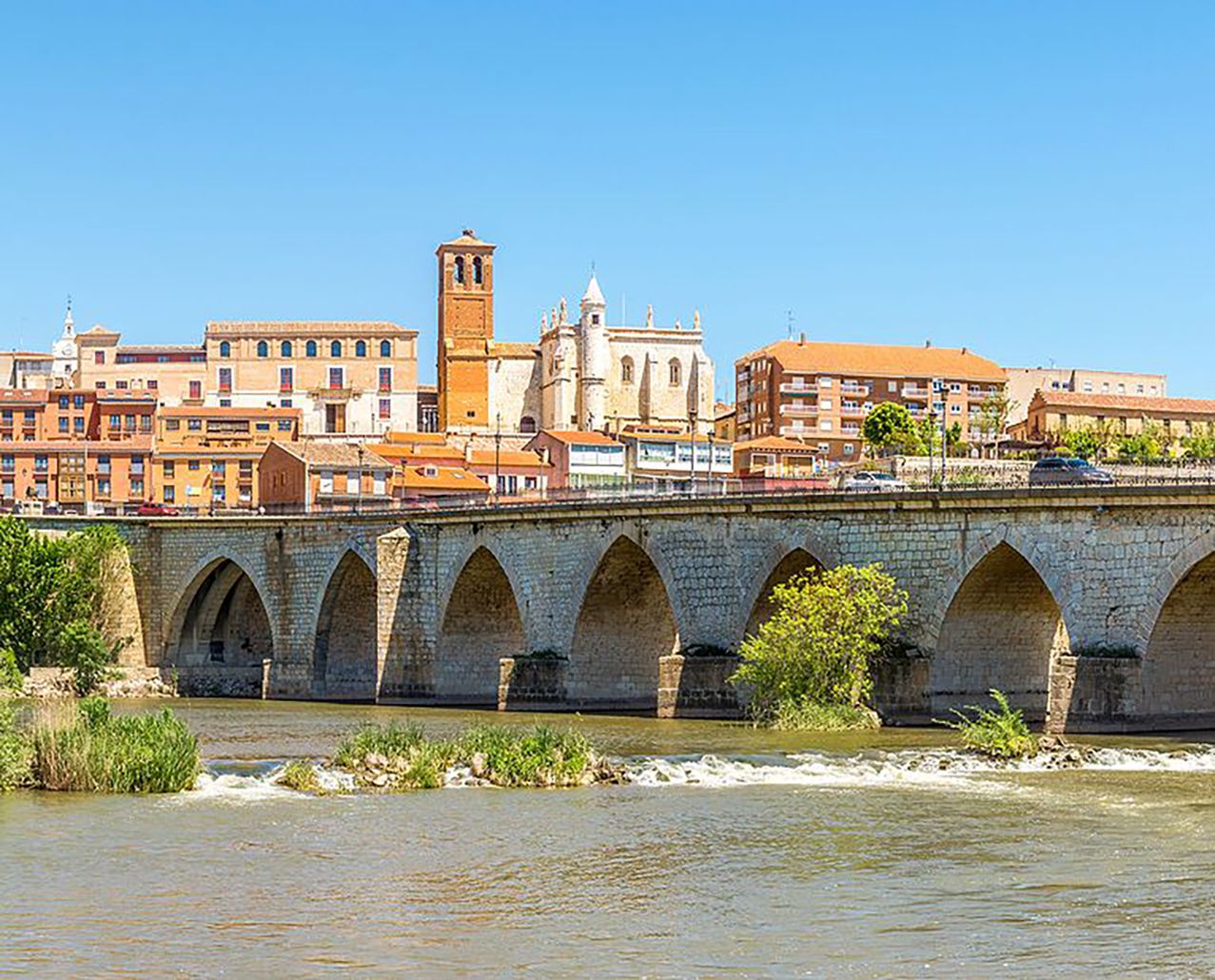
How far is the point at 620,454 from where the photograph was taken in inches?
5039

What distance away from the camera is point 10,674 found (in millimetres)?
71688

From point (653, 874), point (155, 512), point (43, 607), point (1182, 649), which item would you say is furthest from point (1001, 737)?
point (155, 512)

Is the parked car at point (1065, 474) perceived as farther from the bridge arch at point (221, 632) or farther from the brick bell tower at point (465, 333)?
the brick bell tower at point (465, 333)

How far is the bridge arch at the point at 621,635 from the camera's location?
65125 mm

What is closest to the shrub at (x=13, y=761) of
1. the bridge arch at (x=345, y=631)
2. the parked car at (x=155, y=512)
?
the bridge arch at (x=345, y=631)

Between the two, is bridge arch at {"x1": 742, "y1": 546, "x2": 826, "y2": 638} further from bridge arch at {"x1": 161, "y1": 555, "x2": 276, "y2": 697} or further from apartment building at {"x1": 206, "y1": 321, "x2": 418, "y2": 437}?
apartment building at {"x1": 206, "y1": 321, "x2": 418, "y2": 437}

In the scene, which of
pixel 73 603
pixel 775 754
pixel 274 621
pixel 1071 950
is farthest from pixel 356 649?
pixel 1071 950

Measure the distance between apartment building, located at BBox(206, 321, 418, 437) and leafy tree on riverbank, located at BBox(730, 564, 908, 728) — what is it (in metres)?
103

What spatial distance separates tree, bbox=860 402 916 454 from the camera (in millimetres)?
120688

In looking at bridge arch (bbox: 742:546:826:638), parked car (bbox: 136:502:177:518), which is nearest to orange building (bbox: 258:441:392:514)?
parked car (bbox: 136:502:177:518)

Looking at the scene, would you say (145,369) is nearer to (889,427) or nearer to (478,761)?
(889,427)

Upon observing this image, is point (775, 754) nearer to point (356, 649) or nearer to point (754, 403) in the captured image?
point (356, 649)

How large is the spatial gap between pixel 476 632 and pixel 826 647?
23735 mm

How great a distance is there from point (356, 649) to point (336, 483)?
2560 cm
